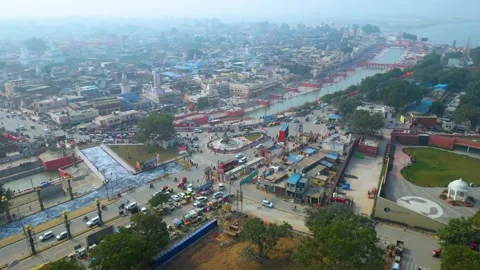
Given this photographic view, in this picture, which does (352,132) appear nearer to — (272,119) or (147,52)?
(272,119)

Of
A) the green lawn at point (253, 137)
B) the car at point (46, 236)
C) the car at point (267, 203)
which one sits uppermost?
the car at point (267, 203)

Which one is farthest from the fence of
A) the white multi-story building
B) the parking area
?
the white multi-story building

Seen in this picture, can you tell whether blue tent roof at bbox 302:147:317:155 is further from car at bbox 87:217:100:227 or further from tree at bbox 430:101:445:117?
tree at bbox 430:101:445:117

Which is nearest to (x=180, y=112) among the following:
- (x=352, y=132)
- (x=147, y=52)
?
(x=352, y=132)

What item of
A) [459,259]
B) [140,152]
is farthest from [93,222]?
[459,259]

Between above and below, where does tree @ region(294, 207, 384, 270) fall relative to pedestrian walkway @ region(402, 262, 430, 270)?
above

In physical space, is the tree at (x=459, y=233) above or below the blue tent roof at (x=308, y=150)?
above

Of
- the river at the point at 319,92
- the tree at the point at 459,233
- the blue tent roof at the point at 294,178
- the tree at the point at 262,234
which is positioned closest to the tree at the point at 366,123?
the blue tent roof at the point at 294,178

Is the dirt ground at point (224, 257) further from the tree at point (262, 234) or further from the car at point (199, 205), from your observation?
the car at point (199, 205)
